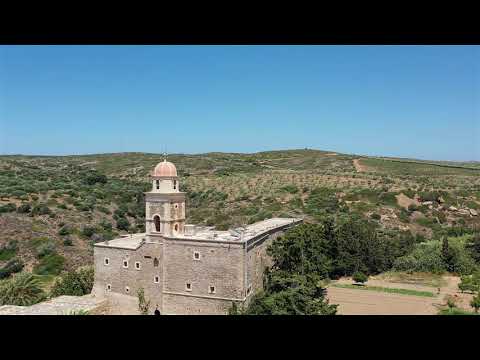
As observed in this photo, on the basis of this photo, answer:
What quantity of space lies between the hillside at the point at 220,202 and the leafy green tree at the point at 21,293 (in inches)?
258

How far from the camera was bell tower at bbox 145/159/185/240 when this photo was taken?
77.1 feet

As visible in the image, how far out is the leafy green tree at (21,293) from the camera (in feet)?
77.8

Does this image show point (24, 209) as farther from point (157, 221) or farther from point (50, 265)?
point (157, 221)

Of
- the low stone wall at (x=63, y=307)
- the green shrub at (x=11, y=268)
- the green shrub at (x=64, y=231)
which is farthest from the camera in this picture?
the green shrub at (x=64, y=231)

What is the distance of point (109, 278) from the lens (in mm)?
24719

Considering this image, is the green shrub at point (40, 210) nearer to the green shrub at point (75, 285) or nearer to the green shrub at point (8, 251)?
the green shrub at point (8, 251)

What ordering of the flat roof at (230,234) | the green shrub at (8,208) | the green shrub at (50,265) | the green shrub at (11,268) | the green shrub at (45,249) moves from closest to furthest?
the flat roof at (230,234), the green shrub at (11,268), the green shrub at (50,265), the green shrub at (45,249), the green shrub at (8,208)

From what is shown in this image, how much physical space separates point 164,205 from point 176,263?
2956 millimetres

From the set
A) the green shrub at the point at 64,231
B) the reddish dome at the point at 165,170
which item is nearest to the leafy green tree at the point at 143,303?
the reddish dome at the point at 165,170

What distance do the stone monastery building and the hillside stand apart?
A: 9648 mm

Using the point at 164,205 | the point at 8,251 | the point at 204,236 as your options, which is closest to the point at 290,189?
the point at 8,251

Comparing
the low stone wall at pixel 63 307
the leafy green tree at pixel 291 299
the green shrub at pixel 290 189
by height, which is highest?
the green shrub at pixel 290 189
